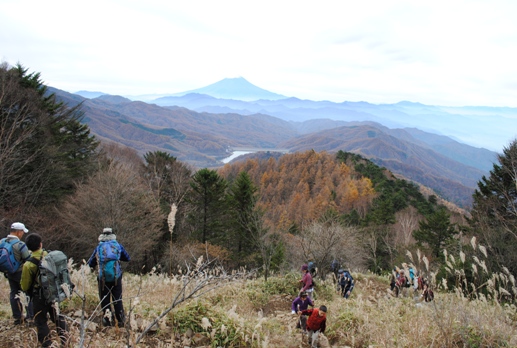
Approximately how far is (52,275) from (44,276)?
0.27ft

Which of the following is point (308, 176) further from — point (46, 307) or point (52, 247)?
point (46, 307)

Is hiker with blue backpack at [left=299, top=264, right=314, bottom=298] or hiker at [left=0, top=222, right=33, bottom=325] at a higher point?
hiker at [left=0, top=222, right=33, bottom=325]

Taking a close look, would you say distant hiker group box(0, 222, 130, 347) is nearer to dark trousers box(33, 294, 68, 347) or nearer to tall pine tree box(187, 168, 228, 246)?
dark trousers box(33, 294, 68, 347)

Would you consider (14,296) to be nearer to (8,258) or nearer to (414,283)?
(8,258)

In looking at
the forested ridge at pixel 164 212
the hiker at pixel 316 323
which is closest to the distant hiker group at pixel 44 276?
the forested ridge at pixel 164 212

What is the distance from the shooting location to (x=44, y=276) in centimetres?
360

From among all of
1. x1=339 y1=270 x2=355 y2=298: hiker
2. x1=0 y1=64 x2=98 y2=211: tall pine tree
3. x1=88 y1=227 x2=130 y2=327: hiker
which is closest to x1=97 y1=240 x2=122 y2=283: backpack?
x1=88 y1=227 x2=130 y2=327: hiker

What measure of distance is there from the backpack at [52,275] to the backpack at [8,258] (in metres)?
0.93

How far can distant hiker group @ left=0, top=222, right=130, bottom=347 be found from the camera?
361 cm

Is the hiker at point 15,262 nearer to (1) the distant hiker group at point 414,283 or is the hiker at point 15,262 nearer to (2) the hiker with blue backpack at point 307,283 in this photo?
(2) the hiker with blue backpack at point 307,283

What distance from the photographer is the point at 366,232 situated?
2731 centimetres

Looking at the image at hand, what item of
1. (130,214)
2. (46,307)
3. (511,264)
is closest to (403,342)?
(46,307)

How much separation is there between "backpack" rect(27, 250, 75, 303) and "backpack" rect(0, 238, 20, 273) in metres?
0.93

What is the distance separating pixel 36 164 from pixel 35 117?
2.69 meters
